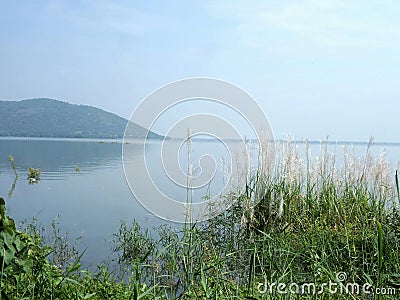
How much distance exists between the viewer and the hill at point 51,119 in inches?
1163

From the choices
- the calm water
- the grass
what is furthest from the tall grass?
the calm water

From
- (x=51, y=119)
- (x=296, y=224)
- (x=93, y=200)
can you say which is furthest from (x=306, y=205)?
(x=51, y=119)

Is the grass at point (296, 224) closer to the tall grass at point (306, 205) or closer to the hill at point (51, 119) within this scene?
the tall grass at point (306, 205)

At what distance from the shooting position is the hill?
29547 millimetres

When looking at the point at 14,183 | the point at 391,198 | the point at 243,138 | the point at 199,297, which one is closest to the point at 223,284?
the point at 199,297

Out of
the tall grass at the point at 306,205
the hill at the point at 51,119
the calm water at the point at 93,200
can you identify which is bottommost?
the calm water at the point at 93,200

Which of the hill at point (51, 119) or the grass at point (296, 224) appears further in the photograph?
the hill at point (51, 119)

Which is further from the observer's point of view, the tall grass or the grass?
the tall grass

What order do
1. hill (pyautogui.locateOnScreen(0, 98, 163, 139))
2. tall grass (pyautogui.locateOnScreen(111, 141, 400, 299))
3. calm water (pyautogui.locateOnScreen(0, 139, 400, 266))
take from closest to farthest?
tall grass (pyautogui.locateOnScreen(111, 141, 400, 299)) → calm water (pyautogui.locateOnScreen(0, 139, 400, 266)) → hill (pyautogui.locateOnScreen(0, 98, 163, 139))

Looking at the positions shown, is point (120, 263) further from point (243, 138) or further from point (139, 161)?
point (243, 138)

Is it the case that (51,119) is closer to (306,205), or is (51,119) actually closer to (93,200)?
(93,200)

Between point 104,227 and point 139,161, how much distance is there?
175cm

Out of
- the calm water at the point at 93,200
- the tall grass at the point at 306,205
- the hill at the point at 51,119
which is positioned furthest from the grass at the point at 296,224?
the hill at the point at 51,119

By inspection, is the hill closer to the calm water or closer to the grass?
the calm water
